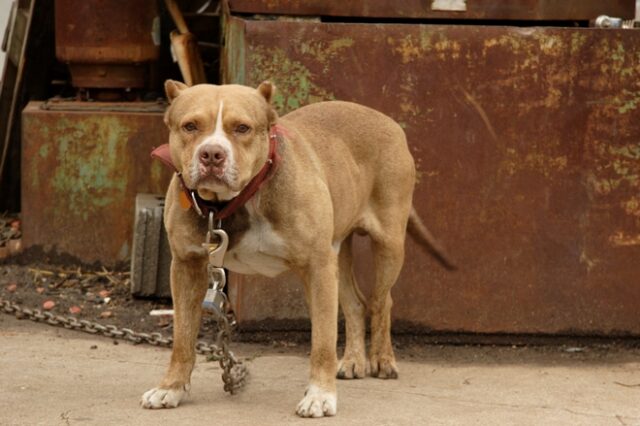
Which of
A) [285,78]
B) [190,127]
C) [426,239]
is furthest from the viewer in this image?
[426,239]

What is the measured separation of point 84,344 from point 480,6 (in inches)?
100

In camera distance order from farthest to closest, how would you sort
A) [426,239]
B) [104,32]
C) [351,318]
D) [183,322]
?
[104,32]
[426,239]
[351,318]
[183,322]

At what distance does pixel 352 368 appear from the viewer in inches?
244

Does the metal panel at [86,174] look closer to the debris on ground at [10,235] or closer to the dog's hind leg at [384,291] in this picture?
the debris on ground at [10,235]

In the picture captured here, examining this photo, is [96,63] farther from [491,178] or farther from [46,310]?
[491,178]

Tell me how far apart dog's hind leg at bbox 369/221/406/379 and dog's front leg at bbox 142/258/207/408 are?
3.18 ft

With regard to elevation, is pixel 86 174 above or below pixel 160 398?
above

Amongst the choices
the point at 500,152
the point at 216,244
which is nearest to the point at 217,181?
the point at 216,244

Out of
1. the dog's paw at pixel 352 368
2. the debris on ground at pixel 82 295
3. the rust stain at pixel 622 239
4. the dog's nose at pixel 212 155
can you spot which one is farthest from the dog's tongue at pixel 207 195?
the rust stain at pixel 622 239

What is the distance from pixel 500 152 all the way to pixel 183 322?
1.97 meters

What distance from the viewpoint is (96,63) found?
26.0 feet

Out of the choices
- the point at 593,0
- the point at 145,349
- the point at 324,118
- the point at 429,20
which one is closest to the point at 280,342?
the point at 145,349

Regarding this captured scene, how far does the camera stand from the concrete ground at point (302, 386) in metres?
5.26

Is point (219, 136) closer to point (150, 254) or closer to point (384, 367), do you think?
point (384, 367)
